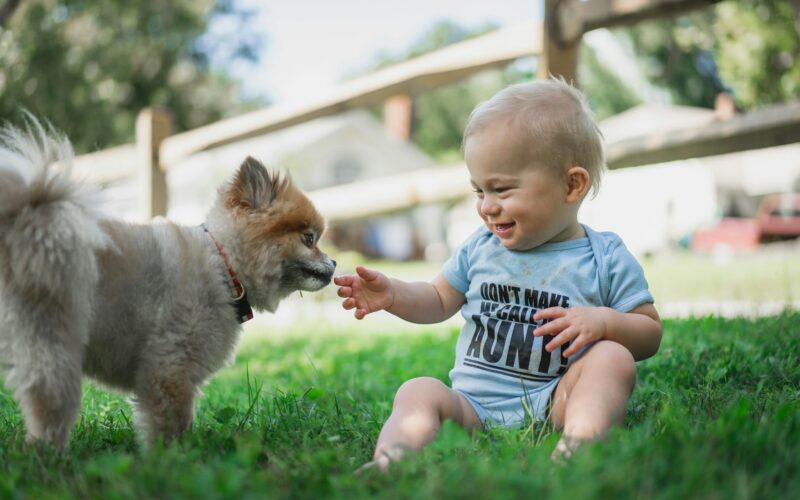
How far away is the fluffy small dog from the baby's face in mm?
914

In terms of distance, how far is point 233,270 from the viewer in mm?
3031

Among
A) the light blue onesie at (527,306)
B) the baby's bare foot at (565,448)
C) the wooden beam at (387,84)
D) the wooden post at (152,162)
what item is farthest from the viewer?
the wooden post at (152,162)

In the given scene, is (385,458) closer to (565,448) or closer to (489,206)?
(565,448)

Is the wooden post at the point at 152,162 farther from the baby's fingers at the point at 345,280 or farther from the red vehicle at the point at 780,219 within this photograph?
the red vehicle at the point at 780,219

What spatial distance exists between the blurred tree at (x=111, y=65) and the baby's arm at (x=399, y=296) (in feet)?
66.4

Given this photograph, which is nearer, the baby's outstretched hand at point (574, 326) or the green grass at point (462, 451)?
the green grass at point (462, 451)

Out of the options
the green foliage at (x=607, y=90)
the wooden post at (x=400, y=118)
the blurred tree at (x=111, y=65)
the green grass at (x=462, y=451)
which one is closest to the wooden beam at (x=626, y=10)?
the green grass at (x=462, y=451)

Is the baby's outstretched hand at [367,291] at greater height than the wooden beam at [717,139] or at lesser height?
lesser

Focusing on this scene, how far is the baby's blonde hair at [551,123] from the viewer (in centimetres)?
277

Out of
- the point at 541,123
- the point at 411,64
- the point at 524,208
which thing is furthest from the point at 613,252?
the point at 411,64

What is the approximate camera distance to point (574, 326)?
8.41 ft

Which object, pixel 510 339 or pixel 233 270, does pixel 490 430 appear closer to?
pixel 510 339

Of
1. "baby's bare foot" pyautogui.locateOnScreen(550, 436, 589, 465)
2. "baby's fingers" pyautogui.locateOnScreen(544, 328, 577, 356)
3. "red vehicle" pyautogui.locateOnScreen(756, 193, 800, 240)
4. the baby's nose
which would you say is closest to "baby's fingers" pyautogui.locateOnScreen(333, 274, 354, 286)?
the baby's nose

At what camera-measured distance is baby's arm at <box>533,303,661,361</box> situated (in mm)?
2559
